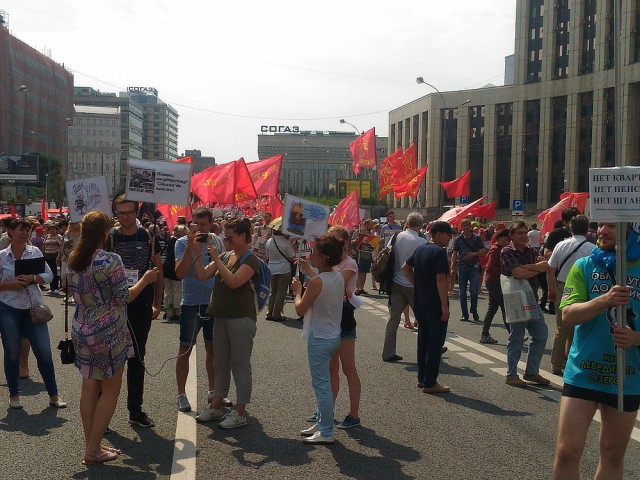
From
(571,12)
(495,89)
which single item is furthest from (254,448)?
(495,89)

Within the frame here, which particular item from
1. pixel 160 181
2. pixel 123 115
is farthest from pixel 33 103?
pixel 160 181

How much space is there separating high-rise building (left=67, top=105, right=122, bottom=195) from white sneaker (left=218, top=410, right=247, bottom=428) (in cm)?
15533

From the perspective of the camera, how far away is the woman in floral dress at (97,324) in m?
5.47

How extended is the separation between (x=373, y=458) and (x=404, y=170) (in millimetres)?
23304

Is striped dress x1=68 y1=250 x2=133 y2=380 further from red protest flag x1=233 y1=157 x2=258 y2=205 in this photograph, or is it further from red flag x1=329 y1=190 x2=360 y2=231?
red protest flag x1=233 y1=157 x2=258 y2=205

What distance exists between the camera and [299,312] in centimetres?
616

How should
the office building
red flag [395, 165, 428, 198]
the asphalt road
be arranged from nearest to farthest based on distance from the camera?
the asphalt road < red flag [395, 165, 428, 198] < the office building

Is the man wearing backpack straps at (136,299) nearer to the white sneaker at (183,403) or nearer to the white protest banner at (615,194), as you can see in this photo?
the white sneaker at (183,403)

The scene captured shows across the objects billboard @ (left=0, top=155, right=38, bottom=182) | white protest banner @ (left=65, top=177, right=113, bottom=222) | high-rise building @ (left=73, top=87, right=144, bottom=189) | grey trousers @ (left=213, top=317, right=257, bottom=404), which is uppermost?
high-rise building @ (left=73, top=87, right=144, bottom=189)

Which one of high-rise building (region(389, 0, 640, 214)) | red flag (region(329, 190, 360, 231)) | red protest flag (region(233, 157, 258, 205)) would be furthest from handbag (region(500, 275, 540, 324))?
high-rise building (region(389, 0, 640, 214))

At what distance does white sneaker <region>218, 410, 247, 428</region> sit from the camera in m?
6.39

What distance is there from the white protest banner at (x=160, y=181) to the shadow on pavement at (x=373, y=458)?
2925 millimetres

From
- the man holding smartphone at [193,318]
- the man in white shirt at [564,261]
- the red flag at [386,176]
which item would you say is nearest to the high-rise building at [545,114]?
the red flag at [386,176]

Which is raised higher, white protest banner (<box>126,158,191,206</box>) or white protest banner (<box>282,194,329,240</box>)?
white protest banner (<box>126,158,191,206</box>)
